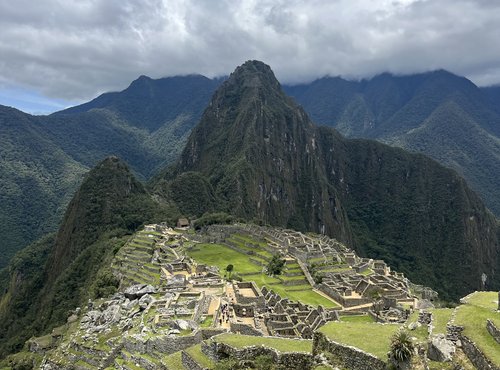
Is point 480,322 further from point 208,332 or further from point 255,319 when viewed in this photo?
point 255,319

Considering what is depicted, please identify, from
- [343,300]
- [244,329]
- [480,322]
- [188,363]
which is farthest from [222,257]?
[480,322]

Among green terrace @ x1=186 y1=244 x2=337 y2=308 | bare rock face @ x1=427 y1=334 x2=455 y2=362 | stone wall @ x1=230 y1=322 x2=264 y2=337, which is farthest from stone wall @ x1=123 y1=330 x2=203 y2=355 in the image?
green terrace @ x1=186 y1=244 x2=337 y2=308

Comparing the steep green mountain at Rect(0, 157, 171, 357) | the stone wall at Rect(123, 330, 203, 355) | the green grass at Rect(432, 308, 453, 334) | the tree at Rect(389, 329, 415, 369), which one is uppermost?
the tree at Rect(389, 329, 415, 369)

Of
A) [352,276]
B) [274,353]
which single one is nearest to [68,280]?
[352,276]

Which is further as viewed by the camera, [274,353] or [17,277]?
[17,277]

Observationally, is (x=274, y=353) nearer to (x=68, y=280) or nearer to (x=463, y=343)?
(x=463, y=343)

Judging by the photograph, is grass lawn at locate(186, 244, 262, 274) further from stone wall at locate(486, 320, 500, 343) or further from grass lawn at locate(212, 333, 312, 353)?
stone wall at locate(486, 320, 500, 343)
